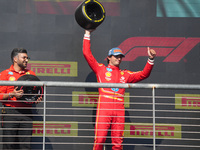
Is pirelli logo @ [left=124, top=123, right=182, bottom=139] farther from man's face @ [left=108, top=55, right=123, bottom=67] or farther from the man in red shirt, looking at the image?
the man in red shirt

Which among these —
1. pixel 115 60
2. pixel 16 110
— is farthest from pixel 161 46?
pixel 16 110

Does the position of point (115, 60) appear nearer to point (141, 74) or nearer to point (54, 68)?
point (141, 74)

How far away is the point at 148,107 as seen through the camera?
13.1 ft

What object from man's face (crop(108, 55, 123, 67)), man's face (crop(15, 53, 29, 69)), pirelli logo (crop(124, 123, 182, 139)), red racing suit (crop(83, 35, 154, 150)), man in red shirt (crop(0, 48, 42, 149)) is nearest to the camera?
man in red shirt (crop(0, 48, 42, 149))

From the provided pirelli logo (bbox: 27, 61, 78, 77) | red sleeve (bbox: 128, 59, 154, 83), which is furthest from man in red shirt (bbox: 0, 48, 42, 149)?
red sleeve (bbox: 128, 59, 154, 83)

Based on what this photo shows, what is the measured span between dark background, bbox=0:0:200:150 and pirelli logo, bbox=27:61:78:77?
0.06 metres

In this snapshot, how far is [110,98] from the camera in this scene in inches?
133

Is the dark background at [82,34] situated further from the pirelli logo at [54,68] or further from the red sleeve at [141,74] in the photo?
the red sleeve at [141,74]

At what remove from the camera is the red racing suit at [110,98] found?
3.28 meters

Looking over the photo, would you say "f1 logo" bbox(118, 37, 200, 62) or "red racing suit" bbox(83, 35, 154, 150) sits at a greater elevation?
"f1 logo" bbox(118, 37, 200, 62)

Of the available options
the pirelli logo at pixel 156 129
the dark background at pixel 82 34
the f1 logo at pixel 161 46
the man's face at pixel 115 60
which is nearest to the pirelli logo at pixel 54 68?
the dark background at pixel 82 34

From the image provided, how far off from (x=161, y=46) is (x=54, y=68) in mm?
1639

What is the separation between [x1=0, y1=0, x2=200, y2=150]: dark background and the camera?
3.99m

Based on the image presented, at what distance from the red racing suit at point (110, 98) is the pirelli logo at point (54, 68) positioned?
574 millimetres
